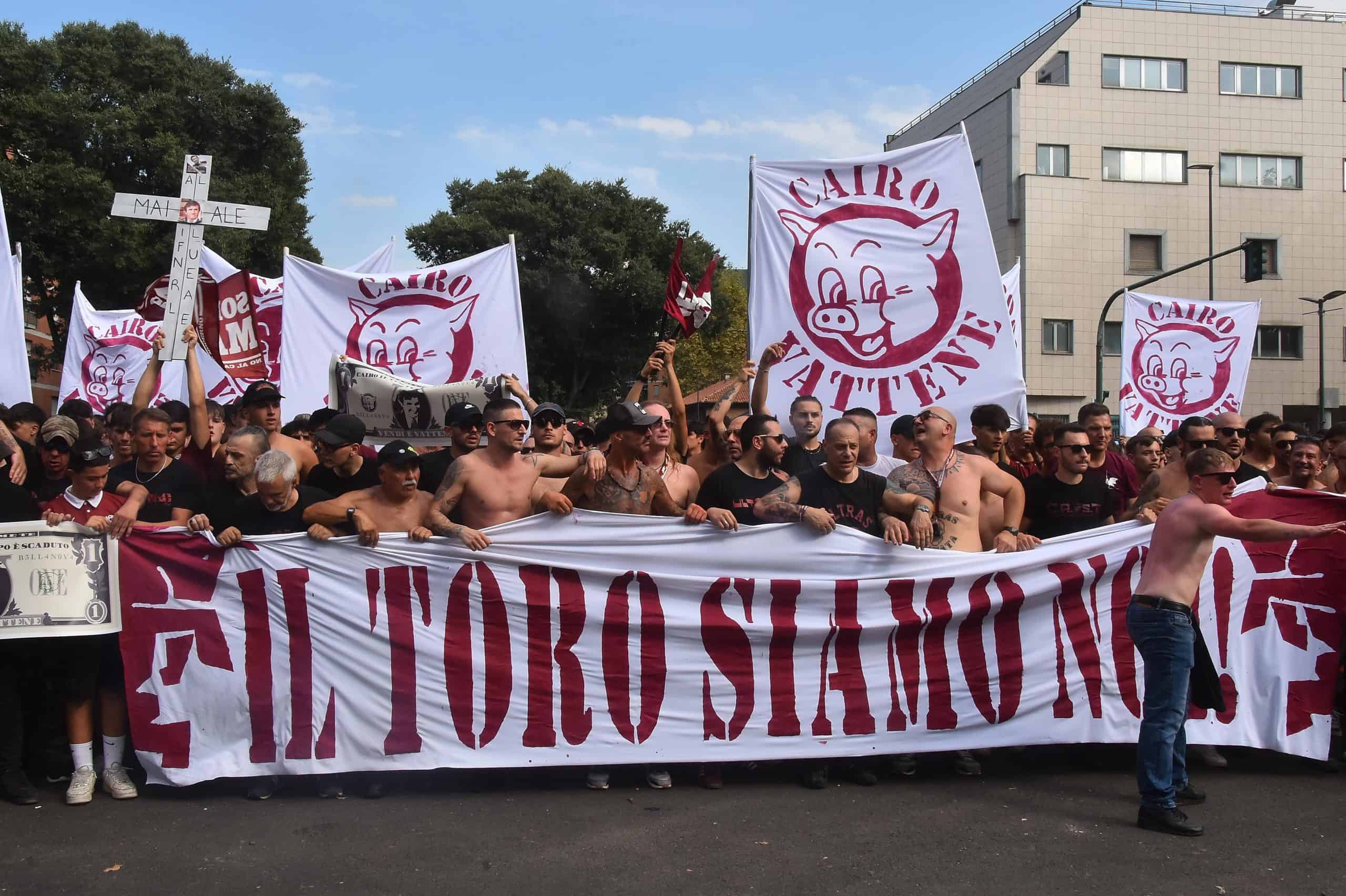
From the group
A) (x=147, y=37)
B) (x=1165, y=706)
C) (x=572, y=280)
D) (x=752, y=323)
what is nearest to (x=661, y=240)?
(x=572, y=280)

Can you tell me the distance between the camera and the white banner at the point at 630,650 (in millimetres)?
5355

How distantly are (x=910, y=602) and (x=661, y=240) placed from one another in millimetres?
27901

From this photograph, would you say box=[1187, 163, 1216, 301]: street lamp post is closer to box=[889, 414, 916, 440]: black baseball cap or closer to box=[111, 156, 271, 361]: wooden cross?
box=[889, 414, 916, 440]: black baseball cap

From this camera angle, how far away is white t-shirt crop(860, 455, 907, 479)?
7055mm

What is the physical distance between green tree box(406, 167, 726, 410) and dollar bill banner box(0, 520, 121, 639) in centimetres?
2548

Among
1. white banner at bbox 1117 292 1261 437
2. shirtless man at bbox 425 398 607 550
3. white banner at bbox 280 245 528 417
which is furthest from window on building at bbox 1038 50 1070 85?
shirtless man at bbox 425 398 607 550

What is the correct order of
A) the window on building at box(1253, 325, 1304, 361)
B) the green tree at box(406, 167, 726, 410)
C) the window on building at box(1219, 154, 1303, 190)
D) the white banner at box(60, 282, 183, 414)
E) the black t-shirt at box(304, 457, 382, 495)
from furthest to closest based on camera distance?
the window on building at box(1219, 154, 1303, 190) < the window on building at box(1253, 325, 1304, 361) < the green tree at box(406, 167, 726, 410) < the white banner at box(60, 282, 183, 414) < the black t-shirt at box(304, 457, 382, 495)

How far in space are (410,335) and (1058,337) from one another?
103 feet

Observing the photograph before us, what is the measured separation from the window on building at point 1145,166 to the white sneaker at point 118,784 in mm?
37376

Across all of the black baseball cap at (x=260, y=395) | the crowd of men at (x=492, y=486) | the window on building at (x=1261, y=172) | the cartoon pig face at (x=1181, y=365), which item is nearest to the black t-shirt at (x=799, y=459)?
the crowd of men at (x=492, y=486)

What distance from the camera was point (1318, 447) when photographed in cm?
701

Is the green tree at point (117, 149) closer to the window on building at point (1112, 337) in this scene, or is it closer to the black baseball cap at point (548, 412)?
the black baseball cap at point (548, 412)

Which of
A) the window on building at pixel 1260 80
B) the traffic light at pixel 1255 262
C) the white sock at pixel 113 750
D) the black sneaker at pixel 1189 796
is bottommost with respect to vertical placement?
the black sneaker at pixel 1189 796

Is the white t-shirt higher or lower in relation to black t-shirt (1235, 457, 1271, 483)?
higher
